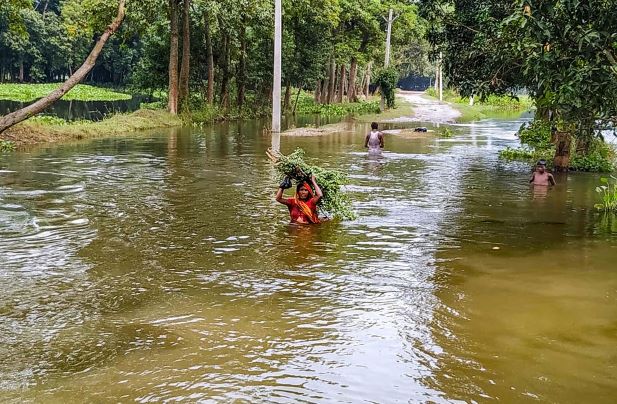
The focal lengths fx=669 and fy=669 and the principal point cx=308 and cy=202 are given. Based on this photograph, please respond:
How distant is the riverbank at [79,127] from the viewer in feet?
78.5

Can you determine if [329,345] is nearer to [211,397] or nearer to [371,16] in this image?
[211,397]

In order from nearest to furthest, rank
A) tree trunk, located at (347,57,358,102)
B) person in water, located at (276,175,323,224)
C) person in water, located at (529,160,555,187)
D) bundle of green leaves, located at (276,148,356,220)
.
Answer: bundle of green leaves, located at (276,148,356,220)
person in water, located at (276,175,323,224)
person in water, located at (529,160,555,187)
tree trunk, located at (347,57,358,102)

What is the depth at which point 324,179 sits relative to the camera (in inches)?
469

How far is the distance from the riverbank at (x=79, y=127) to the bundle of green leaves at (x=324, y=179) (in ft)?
48.9

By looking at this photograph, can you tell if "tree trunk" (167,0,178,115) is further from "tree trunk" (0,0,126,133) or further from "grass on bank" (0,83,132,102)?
"grass on bank" (0,83,132,102)

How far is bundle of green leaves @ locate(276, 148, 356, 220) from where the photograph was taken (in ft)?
37.1

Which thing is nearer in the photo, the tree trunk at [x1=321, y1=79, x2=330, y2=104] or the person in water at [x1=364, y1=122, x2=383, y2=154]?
the person in water at [x1=364, y1=122, x2=383, y2=154]

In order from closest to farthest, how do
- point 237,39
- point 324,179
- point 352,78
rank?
point 324,179, point 237,39, point 352,78

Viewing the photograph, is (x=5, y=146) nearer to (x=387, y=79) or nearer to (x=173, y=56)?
(x=173, y=56)

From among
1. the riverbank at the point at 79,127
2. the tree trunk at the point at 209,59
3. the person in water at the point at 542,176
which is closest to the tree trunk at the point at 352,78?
the tree trunk at the point at 209,59

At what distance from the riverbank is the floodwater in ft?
29.2

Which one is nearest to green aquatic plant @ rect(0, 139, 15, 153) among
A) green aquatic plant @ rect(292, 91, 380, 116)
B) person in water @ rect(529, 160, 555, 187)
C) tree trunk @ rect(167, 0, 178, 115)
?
tree trunk @ rect(167, 0, 178, 115)

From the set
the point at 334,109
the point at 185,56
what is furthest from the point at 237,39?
the point at 334,109

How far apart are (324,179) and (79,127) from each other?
736 inches
